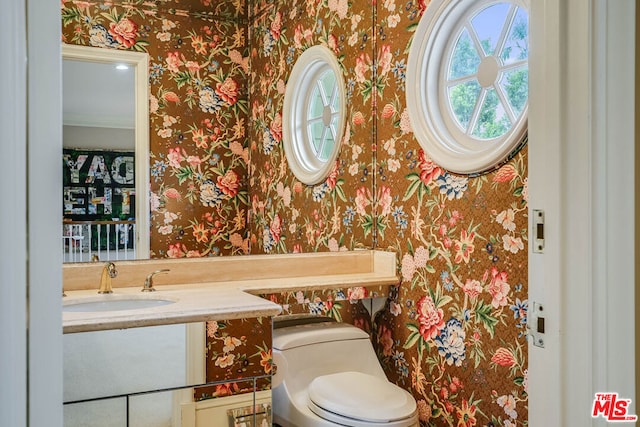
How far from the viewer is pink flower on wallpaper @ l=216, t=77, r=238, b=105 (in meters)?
1.98

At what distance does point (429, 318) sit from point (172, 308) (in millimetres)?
965

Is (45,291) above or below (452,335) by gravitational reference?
above

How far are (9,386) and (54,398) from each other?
0.05m

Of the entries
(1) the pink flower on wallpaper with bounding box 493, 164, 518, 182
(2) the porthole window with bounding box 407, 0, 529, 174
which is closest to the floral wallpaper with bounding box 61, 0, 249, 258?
(2) the porthole window with bounding box 407, 0, 529, 174

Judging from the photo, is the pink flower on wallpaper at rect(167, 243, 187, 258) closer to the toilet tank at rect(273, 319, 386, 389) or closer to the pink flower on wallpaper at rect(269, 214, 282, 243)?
the pink flower on wallpaper at rect(269, 214, 282, 243)

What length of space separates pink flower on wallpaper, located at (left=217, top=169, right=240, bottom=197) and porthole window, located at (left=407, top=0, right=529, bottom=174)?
716 millimetres

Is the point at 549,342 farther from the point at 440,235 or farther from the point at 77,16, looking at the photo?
the point at 77,16

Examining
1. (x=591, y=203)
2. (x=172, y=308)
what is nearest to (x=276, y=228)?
(x=172, y=308)

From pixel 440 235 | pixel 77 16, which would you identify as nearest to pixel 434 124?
pixel 440 235

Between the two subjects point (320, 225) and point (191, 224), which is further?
point (320, 225)

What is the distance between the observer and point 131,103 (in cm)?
182

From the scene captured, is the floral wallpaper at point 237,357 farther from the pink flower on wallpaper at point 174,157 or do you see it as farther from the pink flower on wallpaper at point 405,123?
the pink flower on wallpaper at point 405,123

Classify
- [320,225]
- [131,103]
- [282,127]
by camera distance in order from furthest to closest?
[320,225] < [282,127] < [131,103]

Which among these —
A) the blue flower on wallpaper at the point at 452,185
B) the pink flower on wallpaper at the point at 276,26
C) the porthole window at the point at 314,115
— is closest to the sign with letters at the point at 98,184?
the porthole window at the point at 314,115
